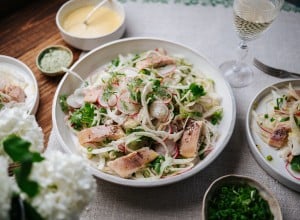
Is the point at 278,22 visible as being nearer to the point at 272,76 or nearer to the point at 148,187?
the point at 272,76

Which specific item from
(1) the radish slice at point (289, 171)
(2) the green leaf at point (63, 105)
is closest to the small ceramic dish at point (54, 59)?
(2) the green leaf at point (63, 105)

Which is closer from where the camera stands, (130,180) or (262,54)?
(130,180)

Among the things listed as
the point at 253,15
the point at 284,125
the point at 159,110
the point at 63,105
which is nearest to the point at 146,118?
the point at 159,110

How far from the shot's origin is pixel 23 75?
1.93 meters

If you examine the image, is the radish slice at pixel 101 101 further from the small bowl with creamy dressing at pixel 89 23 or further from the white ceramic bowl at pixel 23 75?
the small bowl with creamy dressing at pixel 89 23

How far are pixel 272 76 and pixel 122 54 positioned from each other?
91cm

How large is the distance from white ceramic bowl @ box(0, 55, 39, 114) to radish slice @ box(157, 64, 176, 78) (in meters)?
0.67

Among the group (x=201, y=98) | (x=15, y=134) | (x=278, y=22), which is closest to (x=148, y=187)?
(x=201, y=98)

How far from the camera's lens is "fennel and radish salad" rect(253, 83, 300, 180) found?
1.56 metres

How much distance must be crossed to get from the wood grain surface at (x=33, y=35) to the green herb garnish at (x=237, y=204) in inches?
41.0

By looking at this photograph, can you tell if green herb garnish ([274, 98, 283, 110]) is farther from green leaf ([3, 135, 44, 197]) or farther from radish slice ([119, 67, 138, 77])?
green leaf ([3, 135, 44, 197])

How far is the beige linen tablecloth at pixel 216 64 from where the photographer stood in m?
1.49

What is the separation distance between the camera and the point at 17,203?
859mm

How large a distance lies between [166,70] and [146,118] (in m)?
0.38
